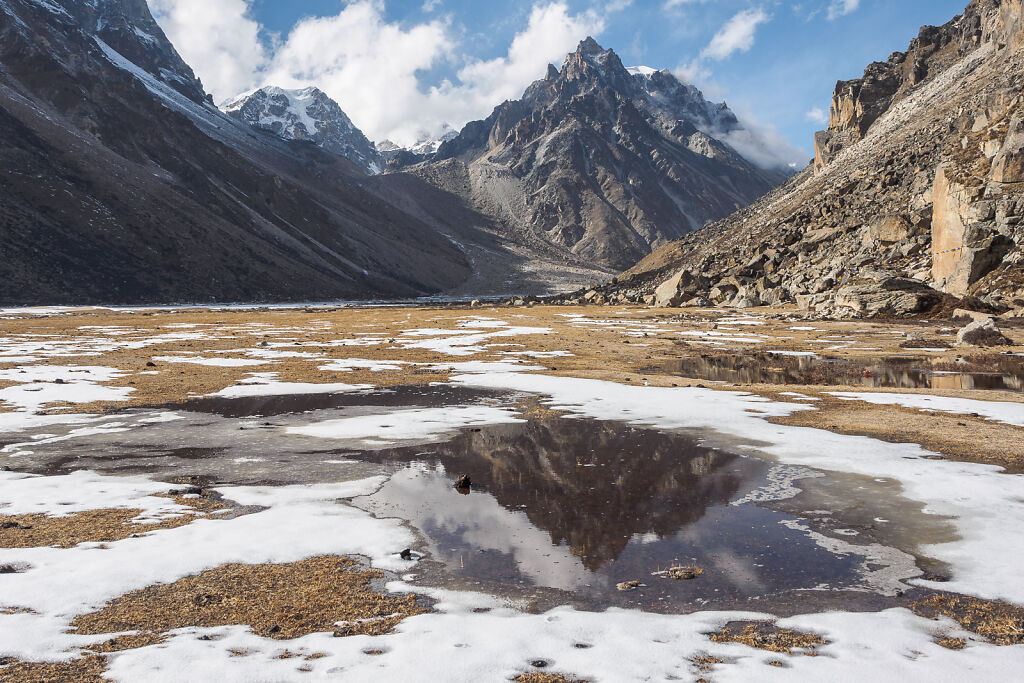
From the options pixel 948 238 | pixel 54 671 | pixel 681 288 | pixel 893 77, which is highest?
pixel 893 77

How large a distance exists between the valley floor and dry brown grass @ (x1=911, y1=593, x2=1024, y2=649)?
0.11 feet

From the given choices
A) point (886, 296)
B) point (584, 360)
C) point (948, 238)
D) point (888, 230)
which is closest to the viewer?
point (584, 360)

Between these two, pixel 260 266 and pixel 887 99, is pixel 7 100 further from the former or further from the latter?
pixel 887 99

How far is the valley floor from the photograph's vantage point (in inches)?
215

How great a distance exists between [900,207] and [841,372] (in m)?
46.8

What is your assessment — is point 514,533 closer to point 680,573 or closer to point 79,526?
point 680,573

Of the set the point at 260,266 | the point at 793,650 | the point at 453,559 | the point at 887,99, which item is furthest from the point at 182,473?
the point at 260,266

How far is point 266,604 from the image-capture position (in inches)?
254

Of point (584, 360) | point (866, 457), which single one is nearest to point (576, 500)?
point (866, 457)

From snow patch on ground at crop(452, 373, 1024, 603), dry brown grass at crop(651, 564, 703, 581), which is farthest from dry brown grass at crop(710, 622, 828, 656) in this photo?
snow patch on ground at crop(452, 373, 1024, 603)

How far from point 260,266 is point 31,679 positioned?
134m

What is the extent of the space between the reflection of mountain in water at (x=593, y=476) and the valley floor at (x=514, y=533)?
0.06m

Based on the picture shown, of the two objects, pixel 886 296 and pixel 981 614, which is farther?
pixel 886 296

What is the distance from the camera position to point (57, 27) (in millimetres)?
160500
